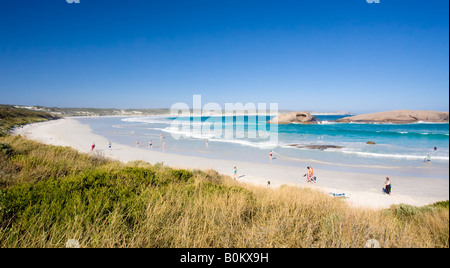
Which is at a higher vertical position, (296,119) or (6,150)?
(296,119)

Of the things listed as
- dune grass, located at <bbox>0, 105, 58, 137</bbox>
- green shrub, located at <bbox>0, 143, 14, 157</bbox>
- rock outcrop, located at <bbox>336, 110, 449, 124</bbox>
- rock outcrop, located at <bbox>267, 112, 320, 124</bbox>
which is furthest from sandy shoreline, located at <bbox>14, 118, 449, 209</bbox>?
rock outcrop, located at <bbox>336, 110, 449, 124</bbox>

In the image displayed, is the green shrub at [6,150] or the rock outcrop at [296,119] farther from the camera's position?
the rock outcrop at [296,119]

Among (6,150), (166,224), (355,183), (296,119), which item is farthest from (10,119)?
(296,119)

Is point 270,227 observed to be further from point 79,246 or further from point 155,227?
point 79,246

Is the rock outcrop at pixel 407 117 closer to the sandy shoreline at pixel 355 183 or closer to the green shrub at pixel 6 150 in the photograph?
the sandy shoreline at pixel 355 183

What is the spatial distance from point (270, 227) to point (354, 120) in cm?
10388

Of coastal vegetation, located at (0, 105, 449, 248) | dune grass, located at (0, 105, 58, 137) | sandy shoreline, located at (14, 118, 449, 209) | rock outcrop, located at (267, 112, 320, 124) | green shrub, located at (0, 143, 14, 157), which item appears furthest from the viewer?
rock outcrop, located at (267, 112, 320, 124)

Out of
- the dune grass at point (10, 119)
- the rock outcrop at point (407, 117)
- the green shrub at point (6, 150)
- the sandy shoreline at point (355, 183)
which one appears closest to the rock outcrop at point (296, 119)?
the rock outcrop at point (407, 117)

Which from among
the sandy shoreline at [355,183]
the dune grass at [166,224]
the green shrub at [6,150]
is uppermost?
the green shrub at [6,150]

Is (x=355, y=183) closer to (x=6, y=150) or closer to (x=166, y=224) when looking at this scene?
A: (x=166, y=224)

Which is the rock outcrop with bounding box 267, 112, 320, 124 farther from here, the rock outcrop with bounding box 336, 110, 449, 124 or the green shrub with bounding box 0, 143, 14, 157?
the green shrub with bounding box 0, 143, 14, 157
